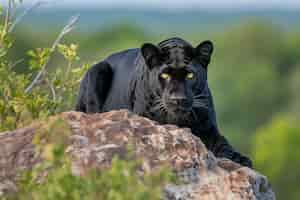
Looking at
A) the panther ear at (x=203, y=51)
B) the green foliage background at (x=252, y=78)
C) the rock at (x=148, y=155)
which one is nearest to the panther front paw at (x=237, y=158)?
the panther ear at (x=203, y=51)

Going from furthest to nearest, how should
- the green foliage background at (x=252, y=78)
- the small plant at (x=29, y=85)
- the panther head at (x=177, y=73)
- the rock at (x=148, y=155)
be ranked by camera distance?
the green foliage background at (x=252, y=78) < the small plant at (x=29, y=85) < the panther head at (x=177, y=73) < the rock at (x=148, y=155)

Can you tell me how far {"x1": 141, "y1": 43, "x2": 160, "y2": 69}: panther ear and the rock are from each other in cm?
239

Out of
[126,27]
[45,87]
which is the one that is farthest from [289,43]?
[45,87]

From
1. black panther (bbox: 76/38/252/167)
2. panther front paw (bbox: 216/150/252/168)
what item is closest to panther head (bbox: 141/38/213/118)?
black panther (bbox: 76/38/252/167)

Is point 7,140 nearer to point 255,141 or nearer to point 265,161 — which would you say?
point 265,161

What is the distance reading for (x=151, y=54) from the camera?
11.5m

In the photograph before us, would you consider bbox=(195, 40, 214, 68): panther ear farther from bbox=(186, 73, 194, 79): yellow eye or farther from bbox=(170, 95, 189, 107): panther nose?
bbox=(170, 95, 189, 107): panther nose

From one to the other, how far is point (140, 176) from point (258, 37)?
9533 cm

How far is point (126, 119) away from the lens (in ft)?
29.6

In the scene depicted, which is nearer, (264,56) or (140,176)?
(140,176)

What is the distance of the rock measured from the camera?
849 cm

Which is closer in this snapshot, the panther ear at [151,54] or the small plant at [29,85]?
the panther ear at [151,54]

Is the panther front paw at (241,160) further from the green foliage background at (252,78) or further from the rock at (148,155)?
the green foliage background at (252,78)

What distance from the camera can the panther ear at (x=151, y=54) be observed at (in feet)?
37.4
